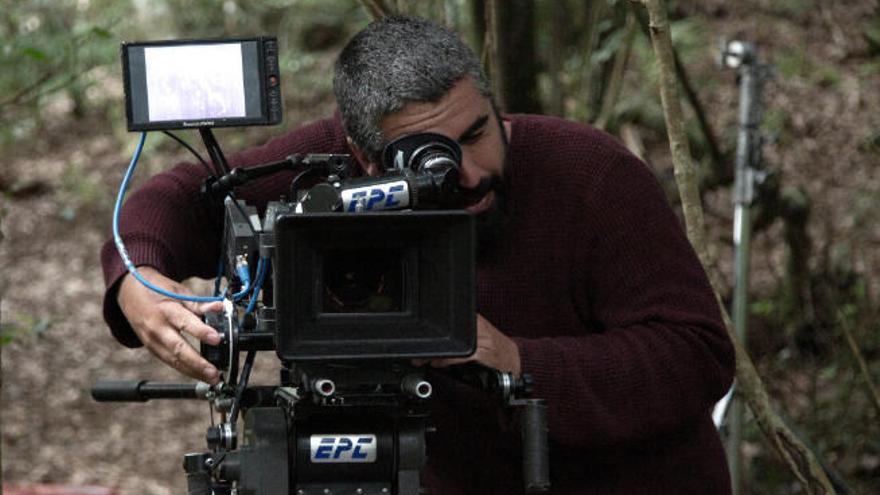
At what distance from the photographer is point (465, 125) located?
2537 millimetres

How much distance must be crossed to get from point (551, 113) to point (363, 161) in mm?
2265

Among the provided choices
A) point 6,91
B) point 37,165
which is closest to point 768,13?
point 6,91

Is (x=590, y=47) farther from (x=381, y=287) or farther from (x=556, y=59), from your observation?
(x=381, y=287)

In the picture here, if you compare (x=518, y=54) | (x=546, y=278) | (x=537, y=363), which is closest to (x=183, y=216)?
(x=546, y=278)

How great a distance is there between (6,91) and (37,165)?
7.43 ft

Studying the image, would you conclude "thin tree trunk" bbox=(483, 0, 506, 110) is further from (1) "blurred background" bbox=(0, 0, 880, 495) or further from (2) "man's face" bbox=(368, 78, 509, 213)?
(2) "man's face" bbox=(368, 78, 509, 213)

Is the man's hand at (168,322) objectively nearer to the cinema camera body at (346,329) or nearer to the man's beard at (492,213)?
the cinema camera body at (346,329)

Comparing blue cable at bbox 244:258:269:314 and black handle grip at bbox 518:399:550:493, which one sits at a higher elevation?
blue cable at bbox 244:258:269:314

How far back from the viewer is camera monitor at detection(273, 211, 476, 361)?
1.94 metres

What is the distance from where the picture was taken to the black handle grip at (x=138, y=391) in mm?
2369

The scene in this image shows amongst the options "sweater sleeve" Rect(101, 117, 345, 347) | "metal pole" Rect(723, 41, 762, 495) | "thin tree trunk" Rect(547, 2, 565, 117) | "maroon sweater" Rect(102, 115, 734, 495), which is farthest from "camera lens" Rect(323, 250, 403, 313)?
"thin tree trunk" Rect(547, 2, 565, 117)

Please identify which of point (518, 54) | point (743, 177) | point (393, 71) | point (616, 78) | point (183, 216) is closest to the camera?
point (393, 71)

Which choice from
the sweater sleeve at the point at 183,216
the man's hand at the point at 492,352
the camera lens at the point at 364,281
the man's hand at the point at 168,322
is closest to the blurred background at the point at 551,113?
the sweater sleeve at the point at 183,216

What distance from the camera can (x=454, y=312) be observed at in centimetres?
199
